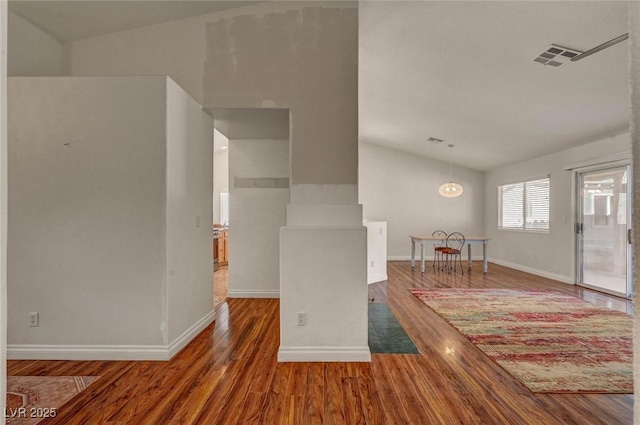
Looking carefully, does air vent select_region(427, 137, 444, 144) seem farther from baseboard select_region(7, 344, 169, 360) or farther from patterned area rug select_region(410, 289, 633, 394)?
baseboard select_region(7, 344, 169, 360)

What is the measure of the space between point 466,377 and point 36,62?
4757mm

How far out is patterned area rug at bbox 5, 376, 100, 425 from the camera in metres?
1.95

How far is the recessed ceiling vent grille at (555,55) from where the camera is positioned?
338 centimetres

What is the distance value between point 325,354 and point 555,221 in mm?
5898

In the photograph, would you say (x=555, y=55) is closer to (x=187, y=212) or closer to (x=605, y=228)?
(x=605, y=228)

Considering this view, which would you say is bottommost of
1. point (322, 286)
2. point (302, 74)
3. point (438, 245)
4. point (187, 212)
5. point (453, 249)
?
point (438, 245)

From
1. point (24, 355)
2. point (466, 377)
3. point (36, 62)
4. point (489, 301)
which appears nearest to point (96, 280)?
point (24, 355)

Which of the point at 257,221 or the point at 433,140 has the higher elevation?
the point at 433,140

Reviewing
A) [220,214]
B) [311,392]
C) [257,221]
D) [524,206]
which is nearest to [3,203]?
[311,392]

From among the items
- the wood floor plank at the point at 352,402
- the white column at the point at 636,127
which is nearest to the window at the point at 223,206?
the wood floor plank at the point at 352,402

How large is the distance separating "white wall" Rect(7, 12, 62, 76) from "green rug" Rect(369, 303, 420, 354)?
4118 millimetres

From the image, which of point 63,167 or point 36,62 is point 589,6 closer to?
point 63,167

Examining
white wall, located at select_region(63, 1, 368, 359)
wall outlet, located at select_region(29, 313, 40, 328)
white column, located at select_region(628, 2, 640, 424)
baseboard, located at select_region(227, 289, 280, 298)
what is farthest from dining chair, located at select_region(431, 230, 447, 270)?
white column, located at select_region(628, 2, 640, 424)

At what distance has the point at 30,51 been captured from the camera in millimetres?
3152
